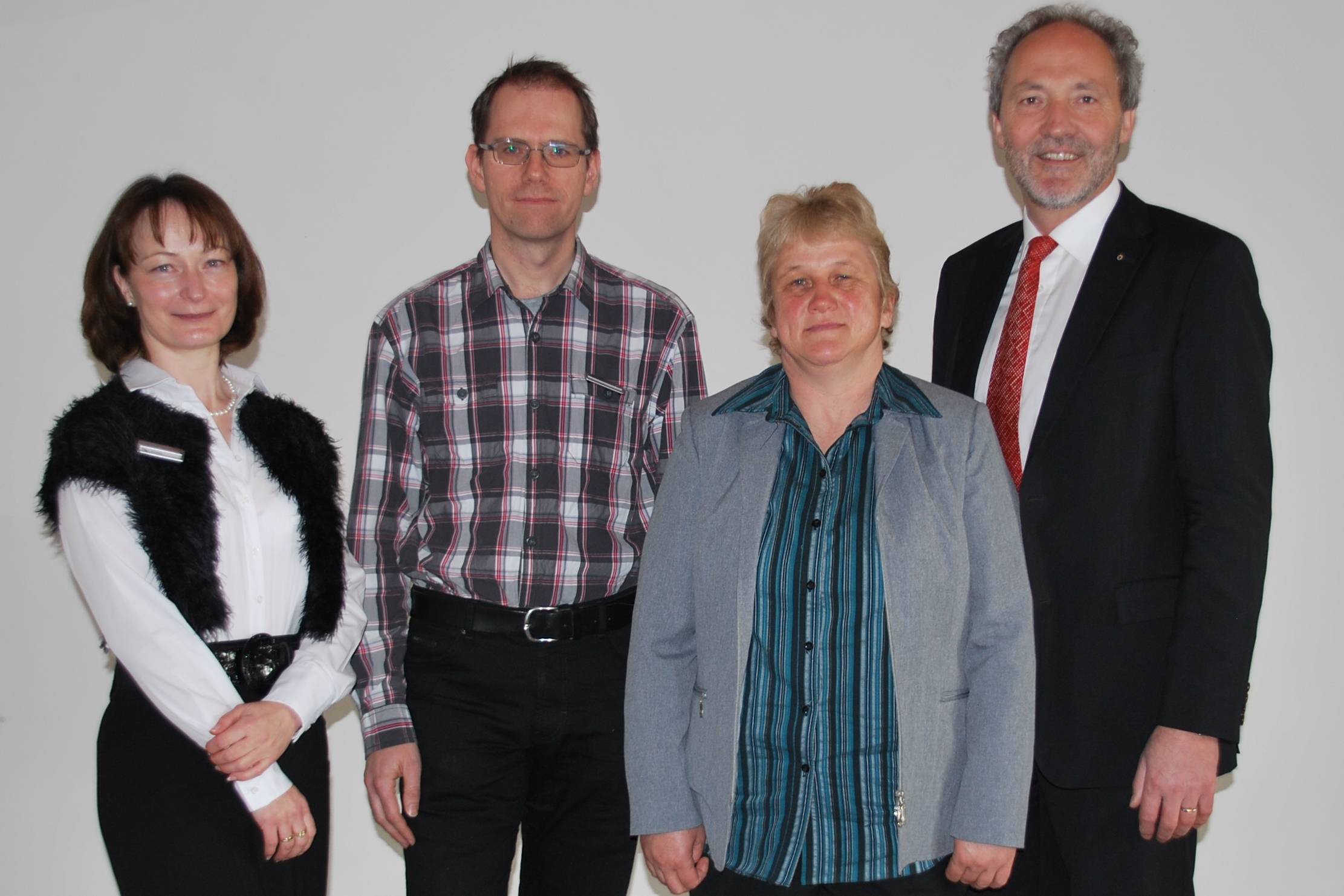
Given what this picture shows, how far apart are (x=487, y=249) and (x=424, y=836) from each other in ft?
3.99

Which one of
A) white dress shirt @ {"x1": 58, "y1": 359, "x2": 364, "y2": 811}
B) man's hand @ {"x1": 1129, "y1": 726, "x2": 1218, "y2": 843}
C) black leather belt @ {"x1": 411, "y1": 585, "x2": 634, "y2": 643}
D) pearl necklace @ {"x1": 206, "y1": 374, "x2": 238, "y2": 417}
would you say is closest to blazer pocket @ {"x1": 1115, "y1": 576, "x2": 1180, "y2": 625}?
man's hand @ {"x1": 1129, "y1": 726, "x2": 1218, "y2": 843}

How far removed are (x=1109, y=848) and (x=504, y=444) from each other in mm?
1374

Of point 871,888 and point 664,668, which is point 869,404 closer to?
point 664,668

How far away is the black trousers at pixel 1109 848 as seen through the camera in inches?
77.9

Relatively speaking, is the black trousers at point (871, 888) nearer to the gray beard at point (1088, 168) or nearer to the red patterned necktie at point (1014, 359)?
the red patterned necktie at point (1014, 359)

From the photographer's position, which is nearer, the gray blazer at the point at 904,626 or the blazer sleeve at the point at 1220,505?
the gray blazer at the point at 904,626

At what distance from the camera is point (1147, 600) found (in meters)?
2.00

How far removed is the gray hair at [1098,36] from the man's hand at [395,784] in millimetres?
1819

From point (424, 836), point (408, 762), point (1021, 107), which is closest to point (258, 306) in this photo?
point (408, 762)

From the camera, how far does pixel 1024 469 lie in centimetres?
208

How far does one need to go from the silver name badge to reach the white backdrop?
128cm

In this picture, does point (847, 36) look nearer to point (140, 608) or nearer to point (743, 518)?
point (743, 518)

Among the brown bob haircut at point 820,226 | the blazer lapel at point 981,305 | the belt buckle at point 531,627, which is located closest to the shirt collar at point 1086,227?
the blazer lapel at point 981,305

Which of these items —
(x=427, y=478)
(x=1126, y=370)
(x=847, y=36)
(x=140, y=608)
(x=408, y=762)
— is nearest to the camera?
(x=140, y=608)
